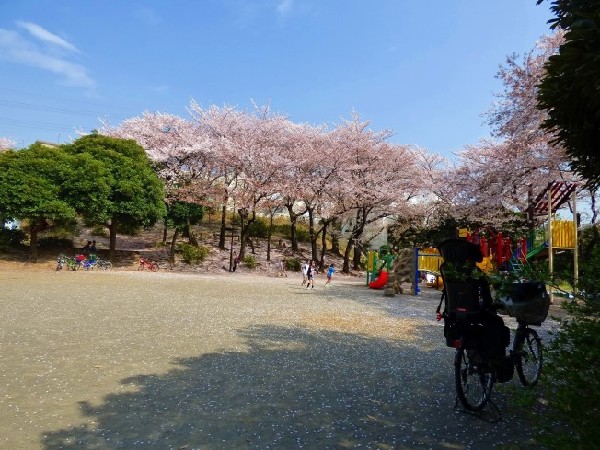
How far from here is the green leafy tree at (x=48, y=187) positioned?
2211 centimetres

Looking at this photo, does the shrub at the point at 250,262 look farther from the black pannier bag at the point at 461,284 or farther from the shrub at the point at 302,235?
the black pannier bag at the point at 461,284

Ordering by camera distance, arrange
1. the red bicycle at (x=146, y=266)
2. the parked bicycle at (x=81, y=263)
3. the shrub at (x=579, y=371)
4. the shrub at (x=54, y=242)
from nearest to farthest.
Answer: the shrub at (x=579, y=371)
the parked bicycle at (x=81, y=263)
the red bicycle at (x=146, y=266)
the shrub at (x=54, y=242)

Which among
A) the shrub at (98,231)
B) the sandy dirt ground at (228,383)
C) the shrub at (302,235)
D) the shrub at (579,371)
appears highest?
the shrub at (302,235)

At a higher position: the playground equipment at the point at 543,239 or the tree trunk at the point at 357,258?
the playground equipment at the point at 543,239

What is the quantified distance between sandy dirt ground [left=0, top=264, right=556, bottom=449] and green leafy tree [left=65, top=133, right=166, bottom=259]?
1423 centimetres

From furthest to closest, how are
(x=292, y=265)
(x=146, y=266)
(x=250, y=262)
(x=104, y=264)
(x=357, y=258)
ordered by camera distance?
(x=357, y=258) → (x=292, y=265) → (x=250, y=262) → (x=146, y=266) → (x=104, y=264)

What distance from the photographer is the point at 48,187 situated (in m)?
22.8

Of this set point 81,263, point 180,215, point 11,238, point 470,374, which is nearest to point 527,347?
point 470,374

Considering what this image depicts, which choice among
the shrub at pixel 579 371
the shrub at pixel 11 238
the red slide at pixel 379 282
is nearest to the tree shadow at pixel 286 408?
the shrub at pixel 579 371

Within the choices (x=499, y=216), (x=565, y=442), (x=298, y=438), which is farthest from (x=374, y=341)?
(x=499, y=216)

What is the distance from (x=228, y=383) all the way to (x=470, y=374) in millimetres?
2740

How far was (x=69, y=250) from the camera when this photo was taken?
26953 mm

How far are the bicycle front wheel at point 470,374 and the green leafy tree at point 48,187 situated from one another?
2295 cm

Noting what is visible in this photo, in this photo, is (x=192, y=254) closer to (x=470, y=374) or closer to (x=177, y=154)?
(x=177, y=154)
